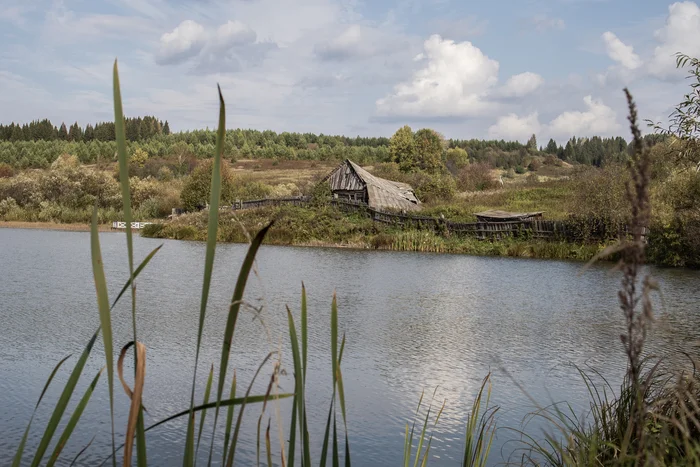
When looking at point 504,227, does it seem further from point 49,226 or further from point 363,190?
point 49,226

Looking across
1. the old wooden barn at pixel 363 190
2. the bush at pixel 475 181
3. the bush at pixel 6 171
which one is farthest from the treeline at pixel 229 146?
the old wooden barn at pixel 363 190

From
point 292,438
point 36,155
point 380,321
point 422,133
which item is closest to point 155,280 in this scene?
point 380,321

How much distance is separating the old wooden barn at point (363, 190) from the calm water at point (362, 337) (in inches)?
697

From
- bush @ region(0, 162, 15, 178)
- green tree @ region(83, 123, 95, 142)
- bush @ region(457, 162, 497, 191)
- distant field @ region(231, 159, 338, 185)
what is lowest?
bush @ region(457, 162, 497, 191)

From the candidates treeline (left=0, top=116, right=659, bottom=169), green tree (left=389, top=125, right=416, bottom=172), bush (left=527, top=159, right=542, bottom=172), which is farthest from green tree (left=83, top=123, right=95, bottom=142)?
bush (left=527, top=159, right=542, bottom=172)

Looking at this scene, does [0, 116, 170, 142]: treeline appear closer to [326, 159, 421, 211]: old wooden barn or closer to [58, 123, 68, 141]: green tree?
[58, 123, 68, 141]: green tree

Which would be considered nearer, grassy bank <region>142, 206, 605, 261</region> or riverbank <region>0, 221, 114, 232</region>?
grassy bank <region>142, 206, 605, 261</region>

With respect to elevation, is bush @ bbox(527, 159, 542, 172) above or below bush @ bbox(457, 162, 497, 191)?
above

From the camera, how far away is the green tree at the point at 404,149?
66.4 m

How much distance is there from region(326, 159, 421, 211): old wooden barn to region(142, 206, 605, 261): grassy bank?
522 cm

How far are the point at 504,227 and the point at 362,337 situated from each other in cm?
1984

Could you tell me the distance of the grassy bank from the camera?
26511 mm

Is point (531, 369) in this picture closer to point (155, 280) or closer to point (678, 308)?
point (678, 308)

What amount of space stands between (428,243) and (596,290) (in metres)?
11.6
